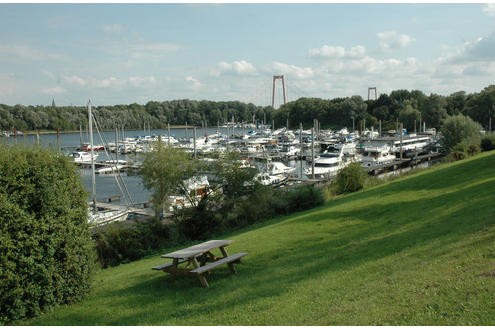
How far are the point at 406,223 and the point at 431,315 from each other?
724 centimetres

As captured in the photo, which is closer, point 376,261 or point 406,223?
point 376,261

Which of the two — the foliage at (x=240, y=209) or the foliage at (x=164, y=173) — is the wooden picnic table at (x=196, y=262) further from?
the foliage at (x=164, y=173)

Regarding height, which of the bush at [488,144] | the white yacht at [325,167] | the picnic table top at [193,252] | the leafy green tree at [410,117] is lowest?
the white yacht at [325,167]

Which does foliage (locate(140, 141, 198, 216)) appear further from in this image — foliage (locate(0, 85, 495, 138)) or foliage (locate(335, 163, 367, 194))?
foliage (locate(0, 85, 495, 138))

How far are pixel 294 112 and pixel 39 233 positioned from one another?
134 meters

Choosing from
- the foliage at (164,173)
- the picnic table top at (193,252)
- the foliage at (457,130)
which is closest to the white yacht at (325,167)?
the foliage at (457,130)

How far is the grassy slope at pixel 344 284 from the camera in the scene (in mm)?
6879

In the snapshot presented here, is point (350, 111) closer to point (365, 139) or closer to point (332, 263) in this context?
point (365, 139)

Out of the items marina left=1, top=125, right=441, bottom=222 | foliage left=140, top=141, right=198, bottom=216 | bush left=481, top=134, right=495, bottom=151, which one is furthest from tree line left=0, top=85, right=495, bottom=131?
foliage left=140, top=141, right=198, bottom=216

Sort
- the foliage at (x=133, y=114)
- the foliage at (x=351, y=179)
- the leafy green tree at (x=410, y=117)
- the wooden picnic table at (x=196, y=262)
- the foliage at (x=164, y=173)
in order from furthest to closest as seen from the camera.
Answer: the leafy green tree at (x=410, y=117) → the foliage at (x=133, y=114) → the foliage at (x=351, y=179) → the foliage at (x=164, y=173) → the wooden picnic table at (x=196, y=262)

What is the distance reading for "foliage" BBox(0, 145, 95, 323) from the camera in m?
8.84

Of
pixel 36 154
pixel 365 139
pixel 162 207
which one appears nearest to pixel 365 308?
pixel 36 154

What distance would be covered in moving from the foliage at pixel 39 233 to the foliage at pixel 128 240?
9395 mm

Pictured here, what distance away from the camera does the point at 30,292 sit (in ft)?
29.6
